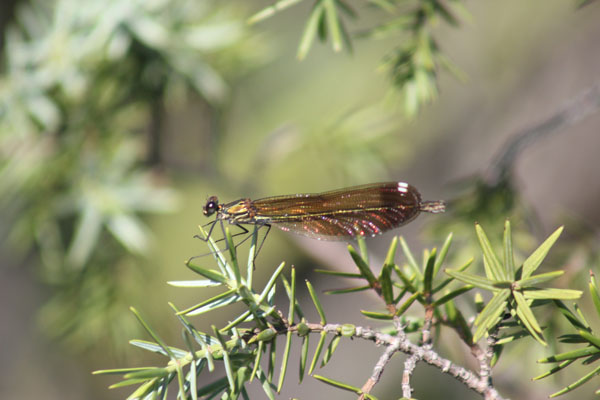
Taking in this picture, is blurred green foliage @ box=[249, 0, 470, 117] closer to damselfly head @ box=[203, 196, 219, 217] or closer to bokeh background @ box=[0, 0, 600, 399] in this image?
bokeh background @ box=[0, 0, 600, 399]

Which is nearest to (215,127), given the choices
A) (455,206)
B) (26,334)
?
(455,206)

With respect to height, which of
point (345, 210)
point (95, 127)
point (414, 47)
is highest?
point (95, 127)

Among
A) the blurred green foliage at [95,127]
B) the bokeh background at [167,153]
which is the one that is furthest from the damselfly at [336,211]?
the blurred green foliage at [95,127]

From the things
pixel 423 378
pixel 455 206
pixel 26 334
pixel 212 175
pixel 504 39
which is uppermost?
pixel 504 39

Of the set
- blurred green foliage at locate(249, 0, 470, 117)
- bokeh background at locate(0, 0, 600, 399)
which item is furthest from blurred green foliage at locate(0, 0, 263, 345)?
blurred green foliage at locate(249, 0, 470, 117)

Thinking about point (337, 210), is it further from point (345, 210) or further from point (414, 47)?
point (414, 47)

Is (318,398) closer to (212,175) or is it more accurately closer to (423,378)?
(423,378)

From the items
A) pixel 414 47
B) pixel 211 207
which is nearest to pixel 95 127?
pixel 211 207
